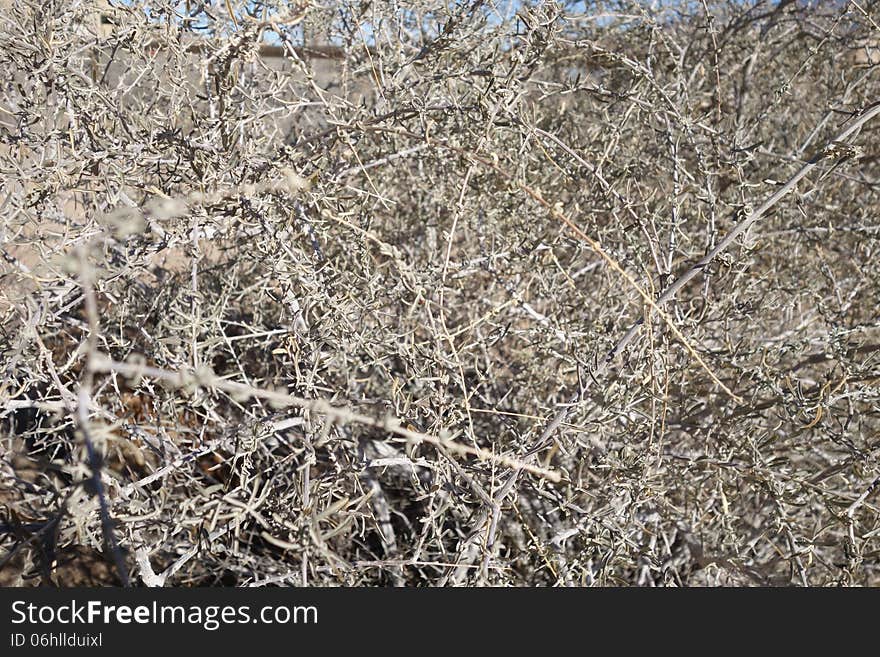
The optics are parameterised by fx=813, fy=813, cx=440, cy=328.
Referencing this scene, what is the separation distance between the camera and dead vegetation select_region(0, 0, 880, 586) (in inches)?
59.0

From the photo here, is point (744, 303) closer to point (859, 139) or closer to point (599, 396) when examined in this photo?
point (599, 396)

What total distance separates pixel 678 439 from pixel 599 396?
0.59m

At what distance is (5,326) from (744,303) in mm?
1657

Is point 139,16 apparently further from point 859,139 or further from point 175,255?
point 859,139

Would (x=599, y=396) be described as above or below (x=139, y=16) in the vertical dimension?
below

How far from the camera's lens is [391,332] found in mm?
1668

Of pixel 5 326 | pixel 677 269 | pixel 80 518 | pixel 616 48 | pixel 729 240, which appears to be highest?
pixel 616 48

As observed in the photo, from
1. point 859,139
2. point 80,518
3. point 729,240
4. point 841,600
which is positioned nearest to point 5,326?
point 80,518

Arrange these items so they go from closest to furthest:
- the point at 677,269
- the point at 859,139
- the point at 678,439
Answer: the point at 678,439, the point at 677,269, the point at 859,139

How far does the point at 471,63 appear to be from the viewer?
1.95 meters

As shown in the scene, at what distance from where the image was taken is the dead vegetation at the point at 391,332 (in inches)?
59.0

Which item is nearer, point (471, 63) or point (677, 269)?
point (471, 63)

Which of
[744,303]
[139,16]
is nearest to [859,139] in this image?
[744,303]

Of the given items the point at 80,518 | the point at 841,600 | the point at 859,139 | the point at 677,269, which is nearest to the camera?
the point at 80,518
